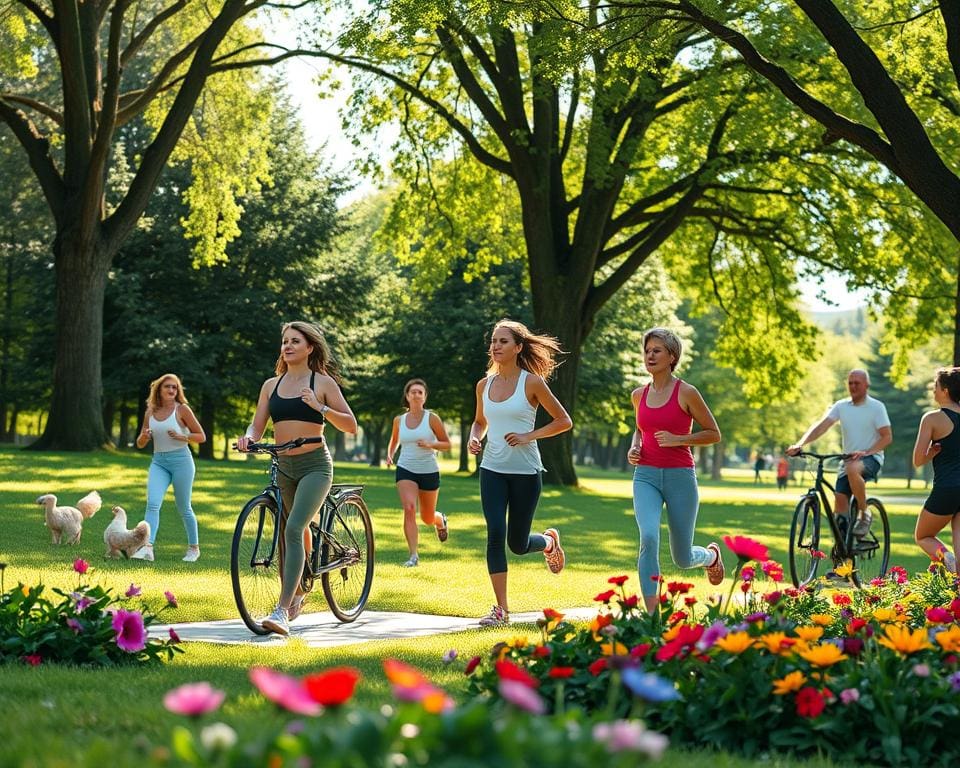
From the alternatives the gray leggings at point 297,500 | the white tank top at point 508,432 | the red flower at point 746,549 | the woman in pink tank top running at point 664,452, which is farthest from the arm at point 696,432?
the red flower at point 746,549

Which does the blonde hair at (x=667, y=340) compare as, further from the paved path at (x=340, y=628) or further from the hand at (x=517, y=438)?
the paved path at (x=340, y=628)

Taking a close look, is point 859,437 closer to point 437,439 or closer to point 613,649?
Result: point 437,439

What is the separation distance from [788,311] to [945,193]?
2256cm

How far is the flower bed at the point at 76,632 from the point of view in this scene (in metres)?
6.59

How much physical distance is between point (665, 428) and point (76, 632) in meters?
4.15

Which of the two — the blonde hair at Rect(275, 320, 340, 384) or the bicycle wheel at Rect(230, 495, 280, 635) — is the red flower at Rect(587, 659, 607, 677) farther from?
the blonde hair at Rect(275, 320, 340, 384)

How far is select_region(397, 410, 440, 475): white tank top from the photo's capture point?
44.5 ft

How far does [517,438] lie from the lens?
9.25 metres

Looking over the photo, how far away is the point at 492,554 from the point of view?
9508 millimetres

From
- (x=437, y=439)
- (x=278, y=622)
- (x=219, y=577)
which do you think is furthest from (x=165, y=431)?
(x=278, y=622)

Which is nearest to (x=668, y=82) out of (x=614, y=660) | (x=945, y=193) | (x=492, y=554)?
(x=945, y=193)

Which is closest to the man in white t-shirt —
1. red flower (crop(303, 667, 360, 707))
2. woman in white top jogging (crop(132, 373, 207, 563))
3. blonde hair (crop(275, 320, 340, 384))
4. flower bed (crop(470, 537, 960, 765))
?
blonde hair (crop(275, 320, 340, 384))

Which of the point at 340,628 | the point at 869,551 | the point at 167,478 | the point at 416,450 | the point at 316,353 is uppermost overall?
the point at 316,353

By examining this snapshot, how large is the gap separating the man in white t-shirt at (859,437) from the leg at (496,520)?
4.73 m
